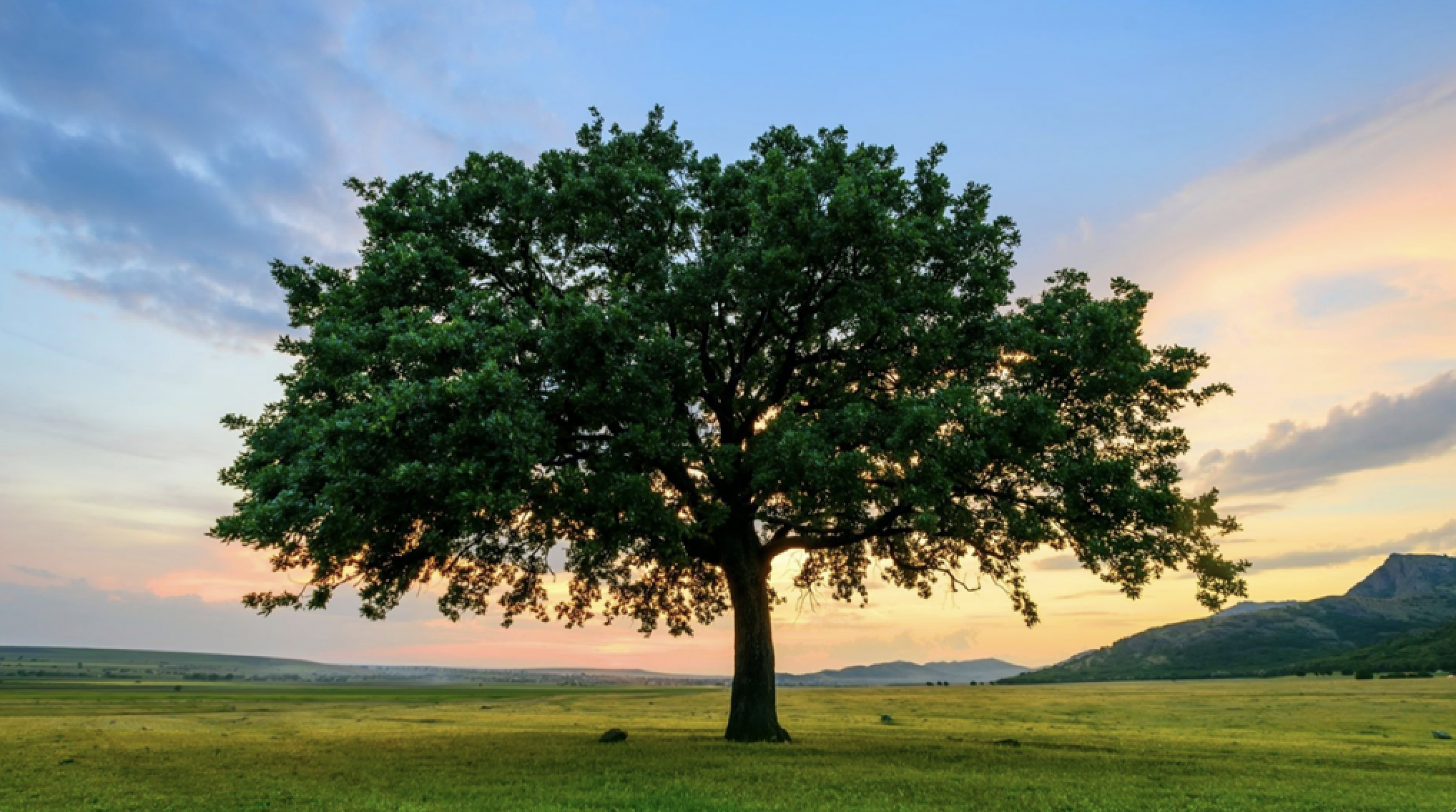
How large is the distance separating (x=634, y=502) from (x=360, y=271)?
12824 mm

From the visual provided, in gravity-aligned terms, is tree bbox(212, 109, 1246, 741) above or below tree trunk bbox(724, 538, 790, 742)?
above

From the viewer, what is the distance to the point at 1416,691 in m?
86.1

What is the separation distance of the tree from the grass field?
5.67 metres

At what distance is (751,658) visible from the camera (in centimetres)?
3077

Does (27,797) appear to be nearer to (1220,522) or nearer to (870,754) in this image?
(870,754)

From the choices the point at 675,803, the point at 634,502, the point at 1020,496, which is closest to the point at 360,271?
the point at 634,502

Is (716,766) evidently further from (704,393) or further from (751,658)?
(704,393)

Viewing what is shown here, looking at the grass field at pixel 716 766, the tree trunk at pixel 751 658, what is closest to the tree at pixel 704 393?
the tree trunk at pixel 751 658

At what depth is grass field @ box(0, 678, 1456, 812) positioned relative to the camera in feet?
61.3

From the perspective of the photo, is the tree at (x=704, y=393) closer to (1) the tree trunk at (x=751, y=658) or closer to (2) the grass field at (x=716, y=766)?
(1) the tree trunk at (x=751, y=658)

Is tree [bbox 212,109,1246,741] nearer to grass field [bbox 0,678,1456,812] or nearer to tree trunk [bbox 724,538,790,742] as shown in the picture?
tree trunk [bbox 724,538,790,742]

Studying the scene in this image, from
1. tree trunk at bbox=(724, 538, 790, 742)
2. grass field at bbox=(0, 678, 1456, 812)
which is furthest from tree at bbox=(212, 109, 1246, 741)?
grass field at bbox=(0, 678, 1456, 812)

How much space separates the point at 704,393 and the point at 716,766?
42.7ft

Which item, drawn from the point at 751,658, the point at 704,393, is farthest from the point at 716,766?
the point at 704,393
